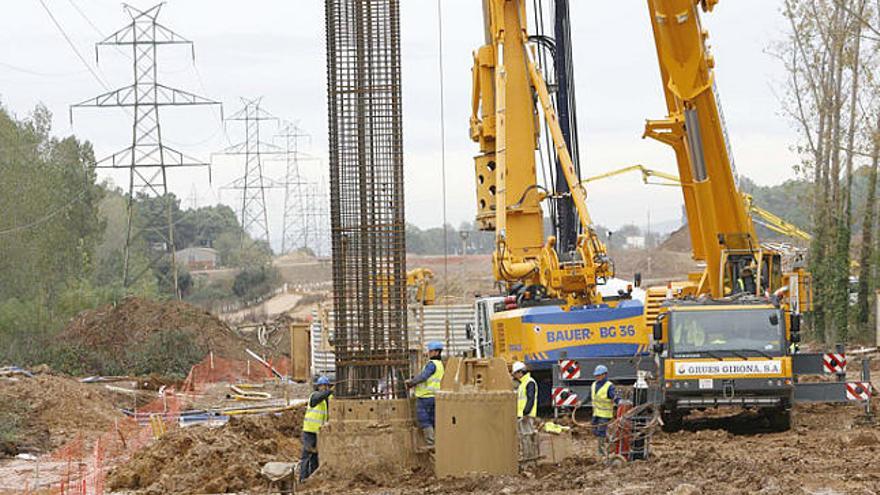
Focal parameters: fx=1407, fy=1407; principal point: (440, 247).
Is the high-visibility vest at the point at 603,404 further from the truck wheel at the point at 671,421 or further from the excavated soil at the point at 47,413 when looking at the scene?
the excavated soil at the point at 47,413

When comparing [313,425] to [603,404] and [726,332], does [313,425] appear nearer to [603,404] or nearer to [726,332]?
[603,404]

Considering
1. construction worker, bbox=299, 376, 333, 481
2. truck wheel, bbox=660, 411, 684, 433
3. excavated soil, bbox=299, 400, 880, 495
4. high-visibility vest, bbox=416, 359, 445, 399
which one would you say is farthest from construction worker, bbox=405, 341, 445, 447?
truck wheel, bbox=660, 411, 684, 433

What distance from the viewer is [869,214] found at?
4378 centimetres

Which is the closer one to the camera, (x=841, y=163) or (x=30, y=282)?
(x=841, y=163)

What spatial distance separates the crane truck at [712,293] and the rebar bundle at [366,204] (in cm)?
528

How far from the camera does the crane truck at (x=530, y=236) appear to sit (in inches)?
936

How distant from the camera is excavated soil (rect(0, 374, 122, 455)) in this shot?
1017 inches

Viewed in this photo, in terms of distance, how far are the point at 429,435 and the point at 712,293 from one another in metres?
9.21

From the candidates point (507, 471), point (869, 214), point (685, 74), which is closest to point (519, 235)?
point (685, 74)

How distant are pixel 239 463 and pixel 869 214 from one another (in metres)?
30.2

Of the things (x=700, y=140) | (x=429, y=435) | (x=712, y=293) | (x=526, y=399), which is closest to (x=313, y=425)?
(x=429, y=435)

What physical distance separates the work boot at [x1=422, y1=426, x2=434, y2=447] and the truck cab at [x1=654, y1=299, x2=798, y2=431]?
5.03m

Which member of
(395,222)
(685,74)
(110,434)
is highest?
(685,74)

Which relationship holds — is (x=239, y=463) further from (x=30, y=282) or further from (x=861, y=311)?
Answer: (x=30, y=282)
